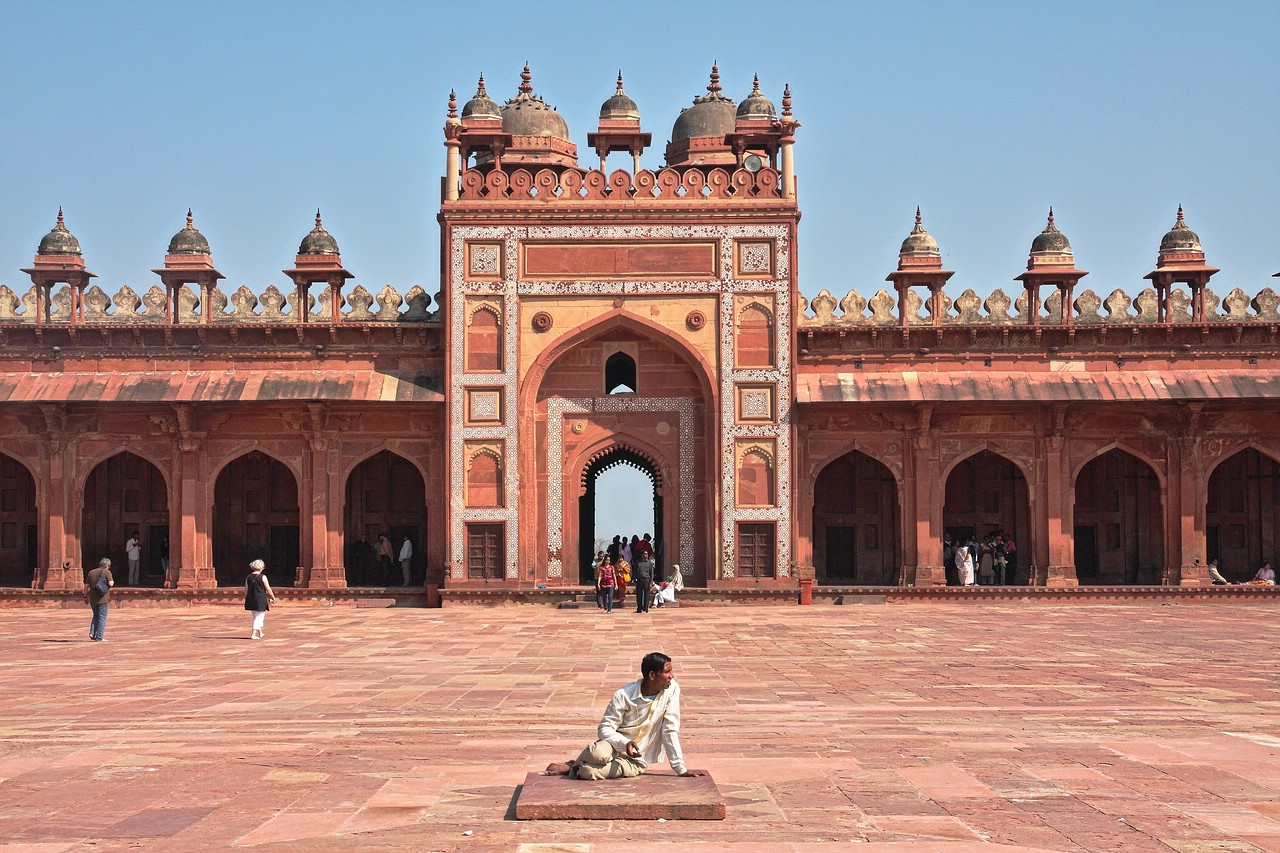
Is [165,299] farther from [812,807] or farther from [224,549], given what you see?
[812,807]

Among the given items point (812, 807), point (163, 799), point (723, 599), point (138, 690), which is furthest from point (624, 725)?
point (723, 599)

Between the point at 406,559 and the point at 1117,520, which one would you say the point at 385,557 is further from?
the point at 1117,520

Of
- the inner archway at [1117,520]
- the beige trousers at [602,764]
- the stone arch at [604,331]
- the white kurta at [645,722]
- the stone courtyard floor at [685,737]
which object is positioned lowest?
the stone courtyard floor at [685,737]

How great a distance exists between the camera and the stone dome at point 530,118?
30.0 m

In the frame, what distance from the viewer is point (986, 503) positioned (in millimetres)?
28094

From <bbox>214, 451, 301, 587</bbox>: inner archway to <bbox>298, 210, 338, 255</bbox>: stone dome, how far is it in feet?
13.8

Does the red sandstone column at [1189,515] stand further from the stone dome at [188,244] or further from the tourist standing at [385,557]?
the stone dome at [188,244]

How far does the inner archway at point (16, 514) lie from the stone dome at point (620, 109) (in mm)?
13206

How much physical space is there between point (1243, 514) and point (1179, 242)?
542cm

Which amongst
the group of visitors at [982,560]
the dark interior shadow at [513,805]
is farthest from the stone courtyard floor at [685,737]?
the group of visitors at [982,560]

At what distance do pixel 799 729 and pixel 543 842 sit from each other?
399cm

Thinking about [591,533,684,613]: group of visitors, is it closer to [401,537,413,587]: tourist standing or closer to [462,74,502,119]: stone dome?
[401,537,413,587]: tourist standing

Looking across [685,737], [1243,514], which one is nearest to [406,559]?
[1243,514]

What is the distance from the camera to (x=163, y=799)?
7855mm
